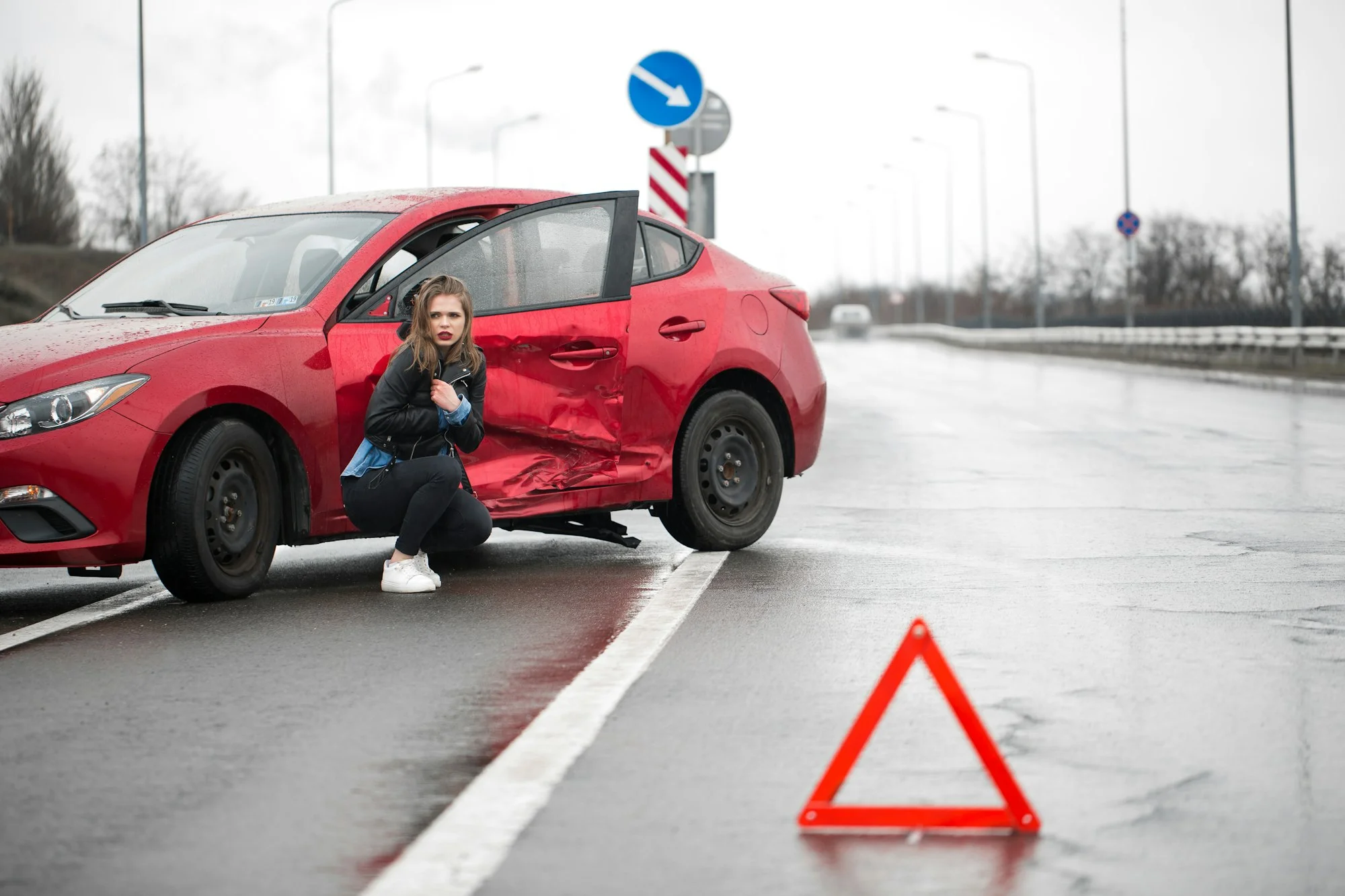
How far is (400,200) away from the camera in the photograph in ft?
28.7

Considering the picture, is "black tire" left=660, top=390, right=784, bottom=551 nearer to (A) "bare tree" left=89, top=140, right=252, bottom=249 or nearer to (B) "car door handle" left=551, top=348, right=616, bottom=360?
(B) "car door handle" left=551, top=348, right=616, bottom=360

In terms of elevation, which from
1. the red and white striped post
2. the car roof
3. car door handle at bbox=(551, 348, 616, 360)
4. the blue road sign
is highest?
the blue road sign

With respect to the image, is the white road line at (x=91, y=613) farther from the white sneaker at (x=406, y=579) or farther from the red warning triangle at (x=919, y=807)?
the red warning triangle at (x=919, y=807)

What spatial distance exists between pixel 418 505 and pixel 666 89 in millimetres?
9226

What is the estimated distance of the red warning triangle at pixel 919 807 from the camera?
421 cm

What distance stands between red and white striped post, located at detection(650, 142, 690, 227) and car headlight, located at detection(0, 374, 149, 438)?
34.0 ft

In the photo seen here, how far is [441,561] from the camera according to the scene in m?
9.39

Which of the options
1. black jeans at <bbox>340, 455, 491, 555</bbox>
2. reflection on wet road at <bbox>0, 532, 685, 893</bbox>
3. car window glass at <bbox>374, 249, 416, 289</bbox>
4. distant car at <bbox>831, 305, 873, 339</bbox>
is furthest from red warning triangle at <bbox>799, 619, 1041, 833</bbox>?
distant car at <bbox>831, 305, 873, 339</bbox>

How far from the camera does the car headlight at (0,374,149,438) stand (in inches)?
283

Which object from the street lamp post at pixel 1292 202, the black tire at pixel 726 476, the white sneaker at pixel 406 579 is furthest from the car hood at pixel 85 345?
the street lamp post at pixel 1292 202

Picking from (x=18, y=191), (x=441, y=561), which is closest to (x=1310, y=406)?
(x=441, y=561)

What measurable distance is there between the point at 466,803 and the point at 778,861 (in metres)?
0.81

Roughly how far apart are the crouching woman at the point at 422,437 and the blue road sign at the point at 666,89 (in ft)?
28.9

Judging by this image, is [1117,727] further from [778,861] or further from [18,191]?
[18,191]
